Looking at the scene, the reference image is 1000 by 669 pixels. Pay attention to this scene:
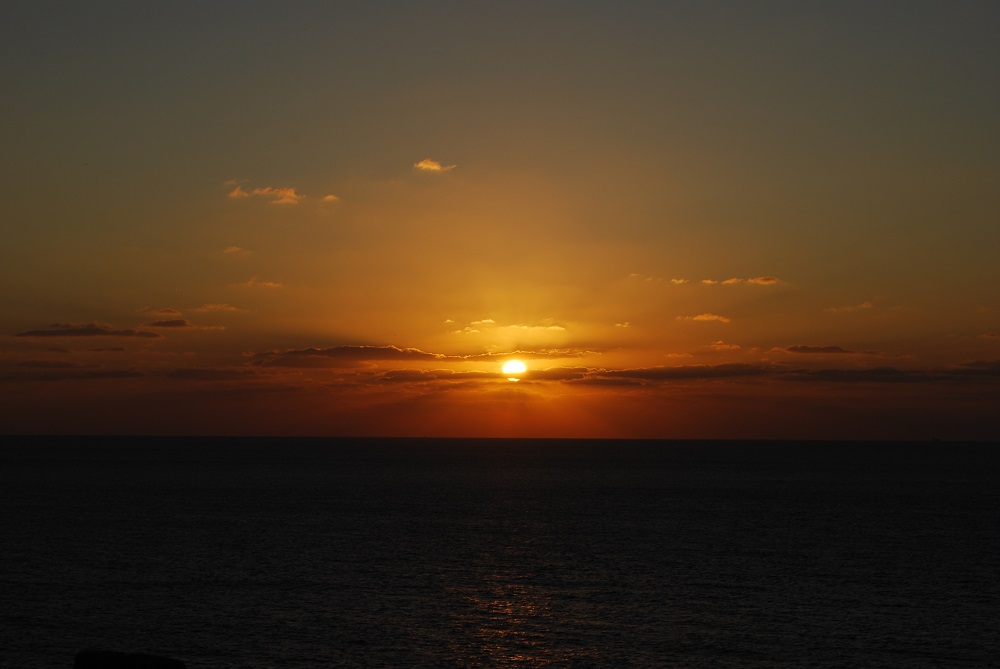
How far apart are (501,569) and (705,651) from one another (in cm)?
2772

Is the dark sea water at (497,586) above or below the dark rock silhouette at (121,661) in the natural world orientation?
below

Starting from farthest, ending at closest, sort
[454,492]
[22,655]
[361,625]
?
[454,492] → [361,625] → [22,655]

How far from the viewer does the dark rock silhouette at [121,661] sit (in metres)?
32.0

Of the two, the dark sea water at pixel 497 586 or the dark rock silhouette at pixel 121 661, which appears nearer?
the dark rock silhouette at pixel 121 661

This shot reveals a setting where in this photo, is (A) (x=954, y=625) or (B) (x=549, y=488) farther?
(B) (x=549, y=488)

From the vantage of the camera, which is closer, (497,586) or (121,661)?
(121,661)

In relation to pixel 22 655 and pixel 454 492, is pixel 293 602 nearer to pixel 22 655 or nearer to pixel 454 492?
pixel 22 655

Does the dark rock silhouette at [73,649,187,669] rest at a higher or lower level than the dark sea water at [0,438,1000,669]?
higher

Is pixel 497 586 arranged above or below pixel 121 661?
below

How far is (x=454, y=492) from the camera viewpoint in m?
164

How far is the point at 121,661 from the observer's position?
1267 inches

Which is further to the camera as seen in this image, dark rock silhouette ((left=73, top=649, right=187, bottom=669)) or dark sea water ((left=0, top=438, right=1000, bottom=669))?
dark sea water ((left=0, top=438, right=1000, bottom=669))

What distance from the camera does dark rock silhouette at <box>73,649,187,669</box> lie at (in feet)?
105

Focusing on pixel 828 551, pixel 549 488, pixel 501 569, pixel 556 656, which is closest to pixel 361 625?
pixel 556 656
